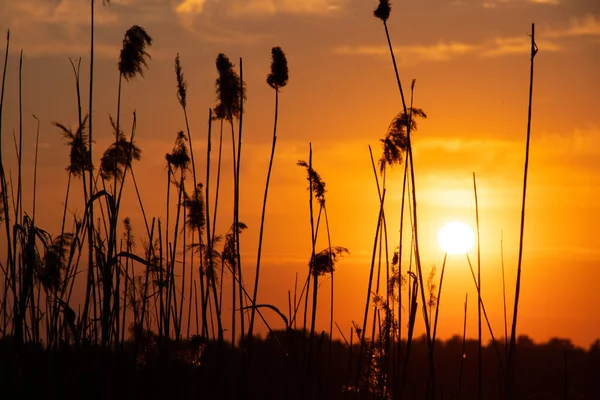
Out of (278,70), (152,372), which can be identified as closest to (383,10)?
(278,70)

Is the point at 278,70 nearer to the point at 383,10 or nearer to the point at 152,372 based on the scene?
the point at 383,10

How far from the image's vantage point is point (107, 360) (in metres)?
4.47

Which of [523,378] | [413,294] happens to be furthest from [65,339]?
[523,378]

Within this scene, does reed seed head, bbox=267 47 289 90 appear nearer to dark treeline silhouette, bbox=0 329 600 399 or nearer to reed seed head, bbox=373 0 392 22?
reed seed head, bbox=373 0 392 22

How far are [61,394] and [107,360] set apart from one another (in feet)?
1.57

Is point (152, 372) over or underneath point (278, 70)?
underneath

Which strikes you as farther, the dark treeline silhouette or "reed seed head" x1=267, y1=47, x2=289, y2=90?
"reed seed head" x1=267, y1=47, x2=289, y2=90

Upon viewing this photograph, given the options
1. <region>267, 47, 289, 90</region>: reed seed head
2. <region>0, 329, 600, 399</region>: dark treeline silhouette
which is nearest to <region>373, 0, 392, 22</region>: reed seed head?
<region>267, 47, 289, 90</region>: reed seed head

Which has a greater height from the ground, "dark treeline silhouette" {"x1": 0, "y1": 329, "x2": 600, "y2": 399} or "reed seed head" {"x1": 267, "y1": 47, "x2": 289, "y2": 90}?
"reed seed head" {"x1": 267, "y1": 47, "x2": 289, "y2": 90}

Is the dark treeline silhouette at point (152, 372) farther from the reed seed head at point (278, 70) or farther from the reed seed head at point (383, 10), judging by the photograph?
the reed seed head at point (383, 10)

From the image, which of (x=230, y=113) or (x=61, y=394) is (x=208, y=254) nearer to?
(x=230, y=113)

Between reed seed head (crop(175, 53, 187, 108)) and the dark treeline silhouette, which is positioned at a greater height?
reed seed head (crop(175, 53, 187, 108))

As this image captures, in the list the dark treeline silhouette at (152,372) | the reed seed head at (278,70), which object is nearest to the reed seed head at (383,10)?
the reed seed head at (278,70)

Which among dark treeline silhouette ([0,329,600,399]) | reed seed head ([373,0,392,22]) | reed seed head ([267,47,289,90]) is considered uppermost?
reed seed head ([373,0,392,22])
